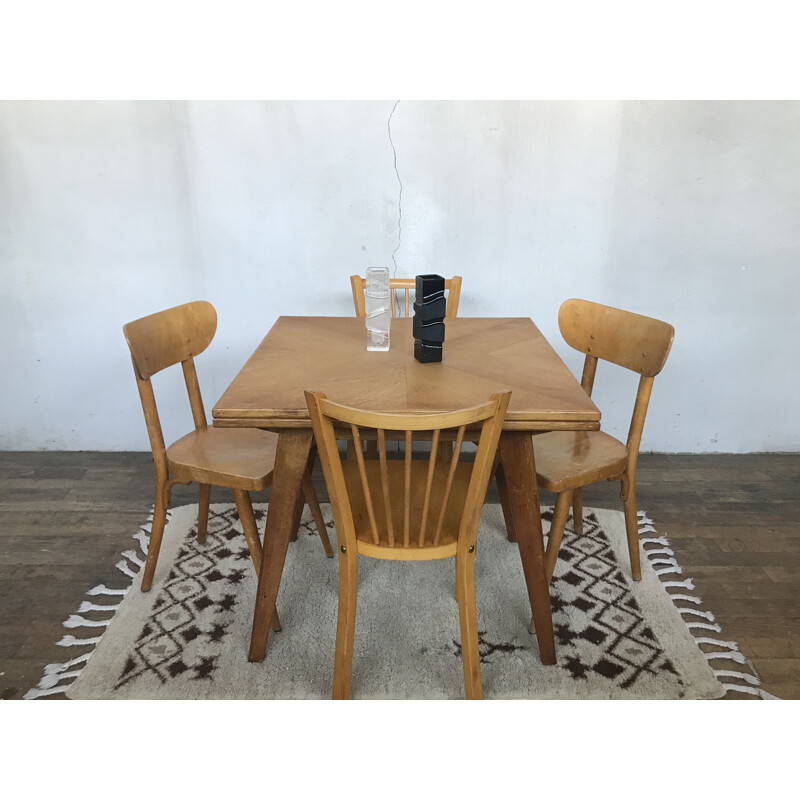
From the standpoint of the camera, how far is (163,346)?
2.01 meters

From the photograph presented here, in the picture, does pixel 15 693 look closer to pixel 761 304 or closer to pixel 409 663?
pixel 409 663

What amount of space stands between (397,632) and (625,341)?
46.9 inches

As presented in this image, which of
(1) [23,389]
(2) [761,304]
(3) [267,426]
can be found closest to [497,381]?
(3) [267,426]

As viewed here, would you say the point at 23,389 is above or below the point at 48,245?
below

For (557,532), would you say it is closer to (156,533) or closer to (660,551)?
(660,551)

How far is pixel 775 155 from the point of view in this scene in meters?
2.76

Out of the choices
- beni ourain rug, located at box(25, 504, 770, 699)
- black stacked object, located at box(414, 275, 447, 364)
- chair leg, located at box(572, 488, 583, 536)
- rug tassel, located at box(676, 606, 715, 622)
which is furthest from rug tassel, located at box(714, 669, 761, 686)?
black stacked object, located at box(414, 275, 447, 364)

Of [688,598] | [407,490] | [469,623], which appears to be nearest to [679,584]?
[688,598]

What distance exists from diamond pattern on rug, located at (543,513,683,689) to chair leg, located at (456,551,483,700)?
339 mm

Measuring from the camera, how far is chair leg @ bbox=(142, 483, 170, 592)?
197 centimetres

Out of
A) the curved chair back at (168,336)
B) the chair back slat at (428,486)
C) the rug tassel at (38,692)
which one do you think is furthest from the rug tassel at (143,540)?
the chair back slat at (428,486)

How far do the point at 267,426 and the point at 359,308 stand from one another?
107 cm

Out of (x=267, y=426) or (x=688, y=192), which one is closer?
(x=267, y=426)

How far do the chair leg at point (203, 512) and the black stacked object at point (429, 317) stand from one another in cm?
100
